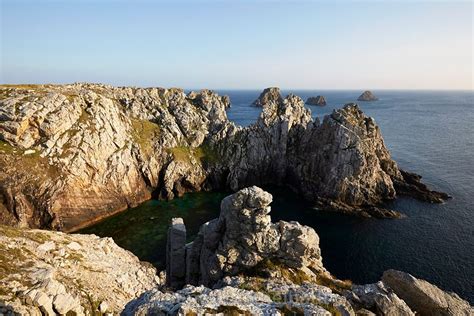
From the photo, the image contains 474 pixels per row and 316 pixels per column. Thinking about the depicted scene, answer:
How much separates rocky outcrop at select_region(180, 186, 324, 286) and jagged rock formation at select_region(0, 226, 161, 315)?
9991 millimetres

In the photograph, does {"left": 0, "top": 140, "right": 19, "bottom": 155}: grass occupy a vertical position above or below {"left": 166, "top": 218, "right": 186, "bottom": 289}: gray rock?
above

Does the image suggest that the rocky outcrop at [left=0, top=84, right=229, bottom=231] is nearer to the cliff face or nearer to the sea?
the cliff face

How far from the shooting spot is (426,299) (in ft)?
80.5

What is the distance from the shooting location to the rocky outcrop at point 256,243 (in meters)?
32.2

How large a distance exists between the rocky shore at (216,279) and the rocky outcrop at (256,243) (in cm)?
11

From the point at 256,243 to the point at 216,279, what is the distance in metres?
5.72

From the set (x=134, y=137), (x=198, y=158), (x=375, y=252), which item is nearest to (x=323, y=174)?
(x=375, y=252)

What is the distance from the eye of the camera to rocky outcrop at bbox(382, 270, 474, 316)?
949 inches

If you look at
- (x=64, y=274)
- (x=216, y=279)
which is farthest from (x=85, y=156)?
(x=216, y=279)

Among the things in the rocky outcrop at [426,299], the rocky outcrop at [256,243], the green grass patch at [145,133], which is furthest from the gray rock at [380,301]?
the green grass patch at [145,133]

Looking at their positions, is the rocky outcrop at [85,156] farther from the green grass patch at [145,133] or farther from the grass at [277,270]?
the grass at [277,270]

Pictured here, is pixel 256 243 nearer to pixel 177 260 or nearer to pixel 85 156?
pixel 177 260

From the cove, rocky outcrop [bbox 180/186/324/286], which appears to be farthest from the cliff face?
rocky outcrop [bbox 180/186/324/286]

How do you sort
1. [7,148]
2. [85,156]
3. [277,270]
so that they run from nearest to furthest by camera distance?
[277,270], [7,148], [85,156]
